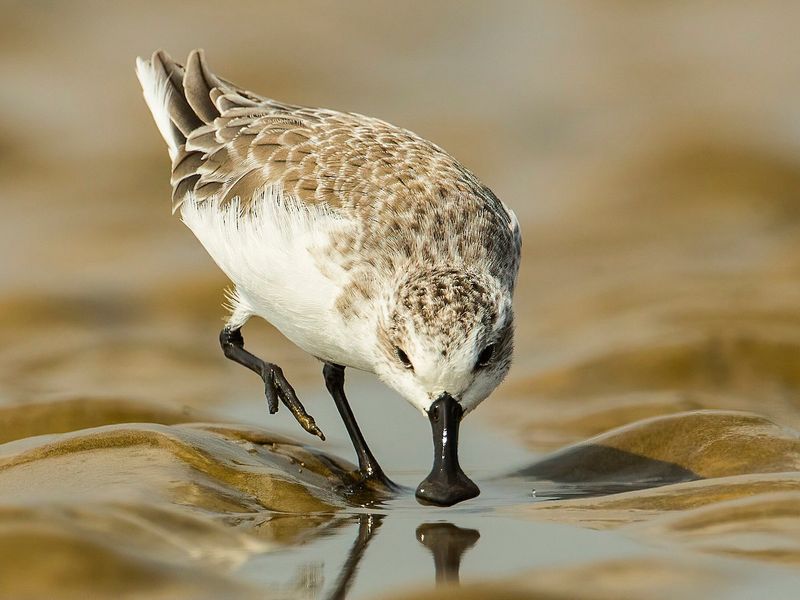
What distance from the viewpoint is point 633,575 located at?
4.33 m

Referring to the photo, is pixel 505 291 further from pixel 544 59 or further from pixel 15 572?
pixel 544 59

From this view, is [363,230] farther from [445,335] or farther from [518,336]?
[518,336]

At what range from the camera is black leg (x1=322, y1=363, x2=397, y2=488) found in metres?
6.84

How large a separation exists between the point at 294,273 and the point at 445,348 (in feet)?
3.96

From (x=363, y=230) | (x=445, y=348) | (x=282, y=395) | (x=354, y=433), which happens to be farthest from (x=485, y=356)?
(x=282, y=395)

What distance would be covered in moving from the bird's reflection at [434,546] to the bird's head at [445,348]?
35 cm

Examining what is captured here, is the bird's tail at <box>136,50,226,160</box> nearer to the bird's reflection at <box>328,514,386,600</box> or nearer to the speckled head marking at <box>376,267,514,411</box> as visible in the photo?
the speckled head marking at <box>376,267,514,411</box>

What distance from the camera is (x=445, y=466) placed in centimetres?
588

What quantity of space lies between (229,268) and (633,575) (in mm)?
3505

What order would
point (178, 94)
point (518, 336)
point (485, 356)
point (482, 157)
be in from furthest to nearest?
point (482, 157) < point (518, 336) < point (178, 94) < point (485, 356)

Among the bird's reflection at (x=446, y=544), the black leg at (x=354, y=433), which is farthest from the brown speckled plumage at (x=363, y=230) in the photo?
the bird's reflection at (x=446, y=544)

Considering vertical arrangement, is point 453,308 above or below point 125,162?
below

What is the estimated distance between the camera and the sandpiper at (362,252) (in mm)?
5801

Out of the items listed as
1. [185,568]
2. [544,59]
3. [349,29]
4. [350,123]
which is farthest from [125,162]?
[185,568]
